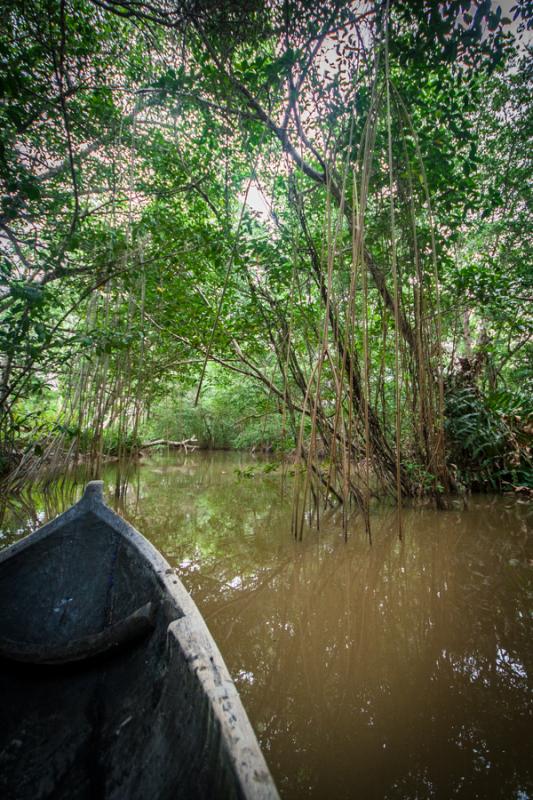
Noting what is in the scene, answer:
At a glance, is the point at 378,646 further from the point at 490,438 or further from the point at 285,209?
the point at 285,209

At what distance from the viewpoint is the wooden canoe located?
0.63 metres

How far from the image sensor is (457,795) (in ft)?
2.68

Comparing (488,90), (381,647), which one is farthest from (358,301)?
(381,647)

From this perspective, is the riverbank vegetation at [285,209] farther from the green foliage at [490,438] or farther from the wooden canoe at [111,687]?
the wooden canoe at [111,687]

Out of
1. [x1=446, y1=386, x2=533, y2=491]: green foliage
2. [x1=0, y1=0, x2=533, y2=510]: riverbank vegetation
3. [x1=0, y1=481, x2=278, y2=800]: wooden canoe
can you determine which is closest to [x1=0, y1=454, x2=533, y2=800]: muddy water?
[x1=0, y1=481, x2=278, y2=800]: wooden canoe

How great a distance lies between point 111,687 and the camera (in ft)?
3.37

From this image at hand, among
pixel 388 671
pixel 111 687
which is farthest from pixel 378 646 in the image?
pixel 111 687

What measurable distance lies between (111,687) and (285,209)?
450cm

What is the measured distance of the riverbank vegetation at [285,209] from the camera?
2117 mm

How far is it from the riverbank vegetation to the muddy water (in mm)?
598

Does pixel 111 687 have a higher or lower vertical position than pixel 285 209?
lower

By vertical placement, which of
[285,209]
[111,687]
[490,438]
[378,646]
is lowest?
[378,646]

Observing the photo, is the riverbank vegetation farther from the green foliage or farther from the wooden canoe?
the wooden canoe

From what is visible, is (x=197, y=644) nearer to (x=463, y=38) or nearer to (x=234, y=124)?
(x=463, y=38)
